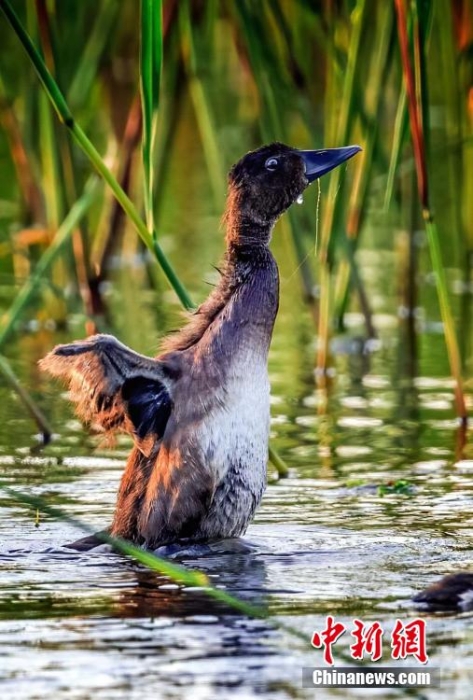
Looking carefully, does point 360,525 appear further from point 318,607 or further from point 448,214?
point 448,214

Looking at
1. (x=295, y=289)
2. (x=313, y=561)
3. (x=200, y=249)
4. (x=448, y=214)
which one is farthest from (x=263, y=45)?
(x=448, y=214)

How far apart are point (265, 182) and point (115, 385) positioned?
1367mm

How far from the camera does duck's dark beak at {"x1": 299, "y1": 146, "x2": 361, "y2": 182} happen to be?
8516 mm

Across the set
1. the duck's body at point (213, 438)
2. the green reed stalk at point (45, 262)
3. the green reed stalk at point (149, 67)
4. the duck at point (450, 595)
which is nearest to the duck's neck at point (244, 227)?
the duck's body at point (213, 438)

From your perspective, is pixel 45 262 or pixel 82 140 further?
pixel 45 262

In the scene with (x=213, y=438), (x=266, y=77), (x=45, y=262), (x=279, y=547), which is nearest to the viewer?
(x=213, y=438)

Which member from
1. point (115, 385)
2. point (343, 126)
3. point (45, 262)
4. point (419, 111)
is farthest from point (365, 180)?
point (115, 385)

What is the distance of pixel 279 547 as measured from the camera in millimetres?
8023

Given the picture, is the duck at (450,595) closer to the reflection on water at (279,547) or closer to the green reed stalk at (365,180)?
the reflection on water at (279,547)

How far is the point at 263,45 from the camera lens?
33.2 ft

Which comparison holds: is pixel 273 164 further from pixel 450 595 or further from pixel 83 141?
pixel 450 595

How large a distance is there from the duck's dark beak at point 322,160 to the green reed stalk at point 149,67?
1083mm

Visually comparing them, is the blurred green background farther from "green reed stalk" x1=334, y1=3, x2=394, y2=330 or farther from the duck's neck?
the duck's neck

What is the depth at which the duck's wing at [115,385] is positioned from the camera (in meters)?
7.66
